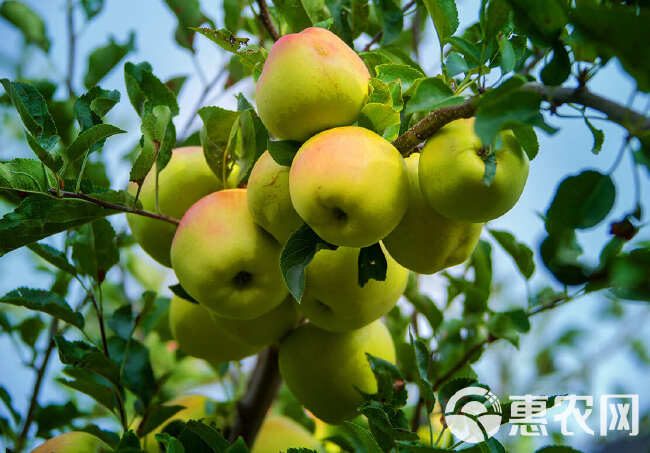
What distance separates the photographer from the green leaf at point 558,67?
628 millimetres

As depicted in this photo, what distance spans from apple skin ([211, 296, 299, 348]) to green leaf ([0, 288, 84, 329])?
0.26m

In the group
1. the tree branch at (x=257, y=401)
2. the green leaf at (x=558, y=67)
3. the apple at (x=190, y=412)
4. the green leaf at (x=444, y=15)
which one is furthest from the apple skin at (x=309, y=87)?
the apple at (x=190, y=412)

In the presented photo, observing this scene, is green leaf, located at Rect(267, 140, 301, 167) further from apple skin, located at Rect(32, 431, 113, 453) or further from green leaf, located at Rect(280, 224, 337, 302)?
apple skin, located at Rect(32, 431, 113, 453)

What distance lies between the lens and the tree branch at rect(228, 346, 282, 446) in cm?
123

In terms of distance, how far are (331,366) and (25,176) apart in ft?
1.86

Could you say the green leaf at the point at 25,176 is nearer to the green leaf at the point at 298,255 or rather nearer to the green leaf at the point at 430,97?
the green leaf at the point at 298,255

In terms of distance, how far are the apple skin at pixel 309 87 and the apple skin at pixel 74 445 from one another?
2.01 ft

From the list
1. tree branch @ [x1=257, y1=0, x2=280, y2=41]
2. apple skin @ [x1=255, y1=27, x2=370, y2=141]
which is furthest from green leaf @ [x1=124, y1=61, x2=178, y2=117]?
apple skin @ [x1=255, y1=27, x2=370, y2=141]

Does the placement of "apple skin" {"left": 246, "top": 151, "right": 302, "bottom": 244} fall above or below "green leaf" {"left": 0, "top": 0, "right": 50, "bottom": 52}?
below

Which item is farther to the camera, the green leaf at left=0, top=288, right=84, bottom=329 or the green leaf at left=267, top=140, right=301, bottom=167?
the green leaf at left=0, top=288, right=84, bottom=329

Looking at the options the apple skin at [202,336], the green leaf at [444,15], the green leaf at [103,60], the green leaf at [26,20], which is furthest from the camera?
the green leaf at [26,20]

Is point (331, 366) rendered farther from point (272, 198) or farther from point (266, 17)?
point (266, 17)

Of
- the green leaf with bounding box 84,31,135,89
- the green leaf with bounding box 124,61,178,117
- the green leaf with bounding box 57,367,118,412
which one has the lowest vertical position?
the green leaf with bounding box 57,367,118,412

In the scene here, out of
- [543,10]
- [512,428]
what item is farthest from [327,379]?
Result: [543,10]
